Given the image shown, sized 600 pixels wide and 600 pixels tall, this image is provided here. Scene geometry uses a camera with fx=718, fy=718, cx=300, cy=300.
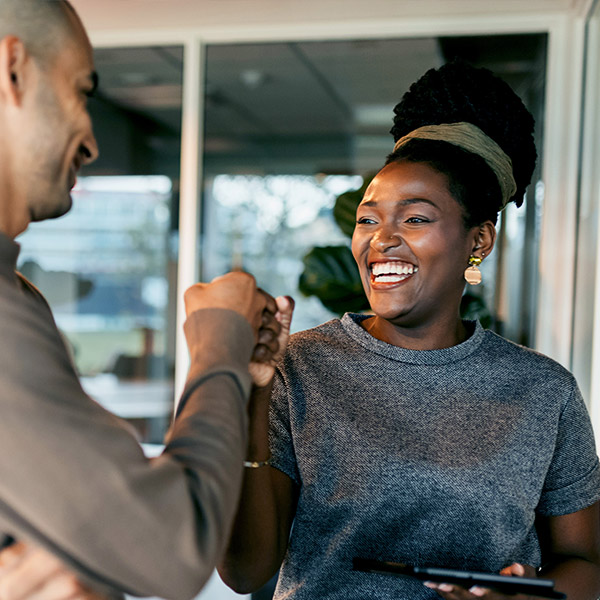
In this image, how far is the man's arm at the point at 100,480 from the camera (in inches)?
22.5

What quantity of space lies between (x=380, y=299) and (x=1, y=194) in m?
0.84

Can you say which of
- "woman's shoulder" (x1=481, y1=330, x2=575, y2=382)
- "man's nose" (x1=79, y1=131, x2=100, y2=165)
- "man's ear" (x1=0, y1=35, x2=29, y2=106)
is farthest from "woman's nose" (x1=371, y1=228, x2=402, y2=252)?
"man's ear" (x1=0, y1=35, x2=29, y2=106)

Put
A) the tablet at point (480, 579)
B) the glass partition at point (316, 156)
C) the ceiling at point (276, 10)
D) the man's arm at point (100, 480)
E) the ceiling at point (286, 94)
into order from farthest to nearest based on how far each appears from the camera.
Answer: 1. the ceiling at point (286, 94)
2. the glass partition at point (316, 156)
3. the ceiling at point (276, 10)
4. the tablet at point (480, 579)
5. the man's arm at point (100, 480)

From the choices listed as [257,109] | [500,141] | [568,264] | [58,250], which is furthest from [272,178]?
[500,141]

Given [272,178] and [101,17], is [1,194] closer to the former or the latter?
[101,17]

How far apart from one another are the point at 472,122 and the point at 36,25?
98 centimetres

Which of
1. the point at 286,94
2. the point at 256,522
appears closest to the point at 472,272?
the point at 256,522

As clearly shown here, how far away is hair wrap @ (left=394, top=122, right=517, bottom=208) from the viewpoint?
4.64 ft

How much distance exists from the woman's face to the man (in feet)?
2.16

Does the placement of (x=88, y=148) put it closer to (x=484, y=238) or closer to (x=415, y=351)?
(x=415, y=351)

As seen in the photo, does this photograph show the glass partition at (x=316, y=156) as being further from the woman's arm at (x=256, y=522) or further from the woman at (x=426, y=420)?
the woman's arm at (x=256, y=522)

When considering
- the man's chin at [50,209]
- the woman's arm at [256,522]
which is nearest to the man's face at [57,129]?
the man's chin at [50,209]

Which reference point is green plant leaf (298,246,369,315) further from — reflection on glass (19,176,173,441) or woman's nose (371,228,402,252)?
woman's nose (371,228,402,252)

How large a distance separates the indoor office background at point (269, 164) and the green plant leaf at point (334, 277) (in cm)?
1
